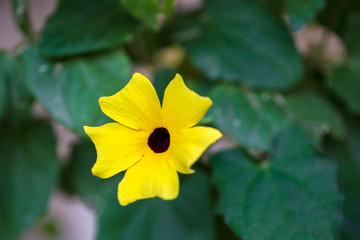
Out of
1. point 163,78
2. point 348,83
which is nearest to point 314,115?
point 348,83

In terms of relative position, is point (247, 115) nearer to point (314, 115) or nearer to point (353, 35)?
point (314, 115)

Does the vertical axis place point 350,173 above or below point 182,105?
below

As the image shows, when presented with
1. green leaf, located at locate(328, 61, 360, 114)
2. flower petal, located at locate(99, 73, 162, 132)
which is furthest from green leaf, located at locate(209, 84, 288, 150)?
flower petal, located at locate(99, 73, 162, 132)

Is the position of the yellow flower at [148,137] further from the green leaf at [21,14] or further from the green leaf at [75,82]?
the green leaf at [21,14]

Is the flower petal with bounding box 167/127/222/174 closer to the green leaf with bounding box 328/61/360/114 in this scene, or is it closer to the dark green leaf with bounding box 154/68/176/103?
the dark green leaf with bounding box 154/68/176/103

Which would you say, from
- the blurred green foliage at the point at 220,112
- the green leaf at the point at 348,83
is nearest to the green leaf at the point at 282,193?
the blurred green foliage at the point at 220,112

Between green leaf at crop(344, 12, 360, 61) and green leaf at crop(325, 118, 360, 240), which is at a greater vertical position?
green leaf at crop(344, 12, 360, 61)

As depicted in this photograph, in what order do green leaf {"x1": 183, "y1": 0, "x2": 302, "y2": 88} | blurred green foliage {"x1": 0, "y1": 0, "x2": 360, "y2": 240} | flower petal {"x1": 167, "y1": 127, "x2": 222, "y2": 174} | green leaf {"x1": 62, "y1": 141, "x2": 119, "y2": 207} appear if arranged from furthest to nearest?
1. green leaf {"x1": 62, "y1": 141, "x2": 119, "y2": 207}
2. green leaf {"x1": 183, "y1": 0, "x2": 302, "y2": 88}
3. blurred green foliage {"x1": 0, "y1": 0, "x2": 360, "y2": 240}
4. flower petal {"x1": 167, "y1": 127, "x2": 222, "y2": 174}
